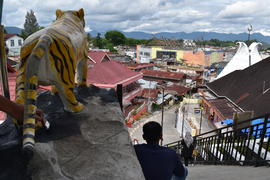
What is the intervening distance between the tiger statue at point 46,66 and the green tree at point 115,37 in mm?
87352

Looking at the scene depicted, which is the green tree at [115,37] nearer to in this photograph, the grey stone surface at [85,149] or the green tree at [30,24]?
the green tree at [30,24]

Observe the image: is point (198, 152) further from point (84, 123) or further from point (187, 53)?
point (187, 53)

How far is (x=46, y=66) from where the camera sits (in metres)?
2.99

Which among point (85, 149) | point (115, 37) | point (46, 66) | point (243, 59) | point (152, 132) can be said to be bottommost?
point (85, 149)

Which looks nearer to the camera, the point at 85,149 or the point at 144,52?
the point at 85,149

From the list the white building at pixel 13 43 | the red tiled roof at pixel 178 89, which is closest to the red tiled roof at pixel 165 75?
the red tiled roof at pixel 178 89

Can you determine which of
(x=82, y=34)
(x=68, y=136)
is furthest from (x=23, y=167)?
(x=82, y=34)

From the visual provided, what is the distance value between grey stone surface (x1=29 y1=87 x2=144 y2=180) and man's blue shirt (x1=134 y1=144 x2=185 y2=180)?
0.37 feet

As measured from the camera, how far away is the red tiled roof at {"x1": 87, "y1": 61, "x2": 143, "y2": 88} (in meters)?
16.4

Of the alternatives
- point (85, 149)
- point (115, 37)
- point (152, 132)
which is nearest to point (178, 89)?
point (85, 149)

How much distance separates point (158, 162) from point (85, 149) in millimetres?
1032

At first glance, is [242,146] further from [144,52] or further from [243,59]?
[144,52]

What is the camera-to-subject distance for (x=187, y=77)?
3984 cm

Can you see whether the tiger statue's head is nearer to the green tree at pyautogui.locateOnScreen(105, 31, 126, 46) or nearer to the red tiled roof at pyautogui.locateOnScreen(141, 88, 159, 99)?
the red tiled roof at pyautogui.locateOnScreen(141, 88, 159, 99)
